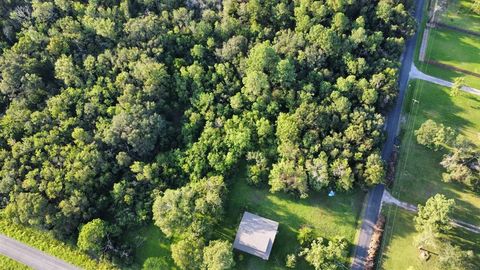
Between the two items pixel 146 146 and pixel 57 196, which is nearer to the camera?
pixel 57 196

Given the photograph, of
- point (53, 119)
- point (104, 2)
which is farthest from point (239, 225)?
point (104, 2)

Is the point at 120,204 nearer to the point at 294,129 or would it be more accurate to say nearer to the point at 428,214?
the point at 294,129

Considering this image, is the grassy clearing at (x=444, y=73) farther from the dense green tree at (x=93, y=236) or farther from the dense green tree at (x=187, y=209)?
the dense green tree at (x=93, y=236)

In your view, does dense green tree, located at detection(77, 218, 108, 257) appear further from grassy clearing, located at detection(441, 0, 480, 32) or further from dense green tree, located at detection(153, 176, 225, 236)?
grassy clearing, located at detection(441, 0, 480, 32)

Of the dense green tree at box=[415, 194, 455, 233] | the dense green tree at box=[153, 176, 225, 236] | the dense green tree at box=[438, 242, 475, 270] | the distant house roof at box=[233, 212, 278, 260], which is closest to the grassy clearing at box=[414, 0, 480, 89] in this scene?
the dense green tree at box=[415, 194, 455, 233]

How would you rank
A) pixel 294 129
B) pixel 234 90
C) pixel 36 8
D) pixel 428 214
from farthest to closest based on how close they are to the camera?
1. pixel 36 8
2. pixel 234 90
3. pixel 294 129
4. pixel 428 214

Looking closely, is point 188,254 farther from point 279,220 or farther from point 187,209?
point 279,220
